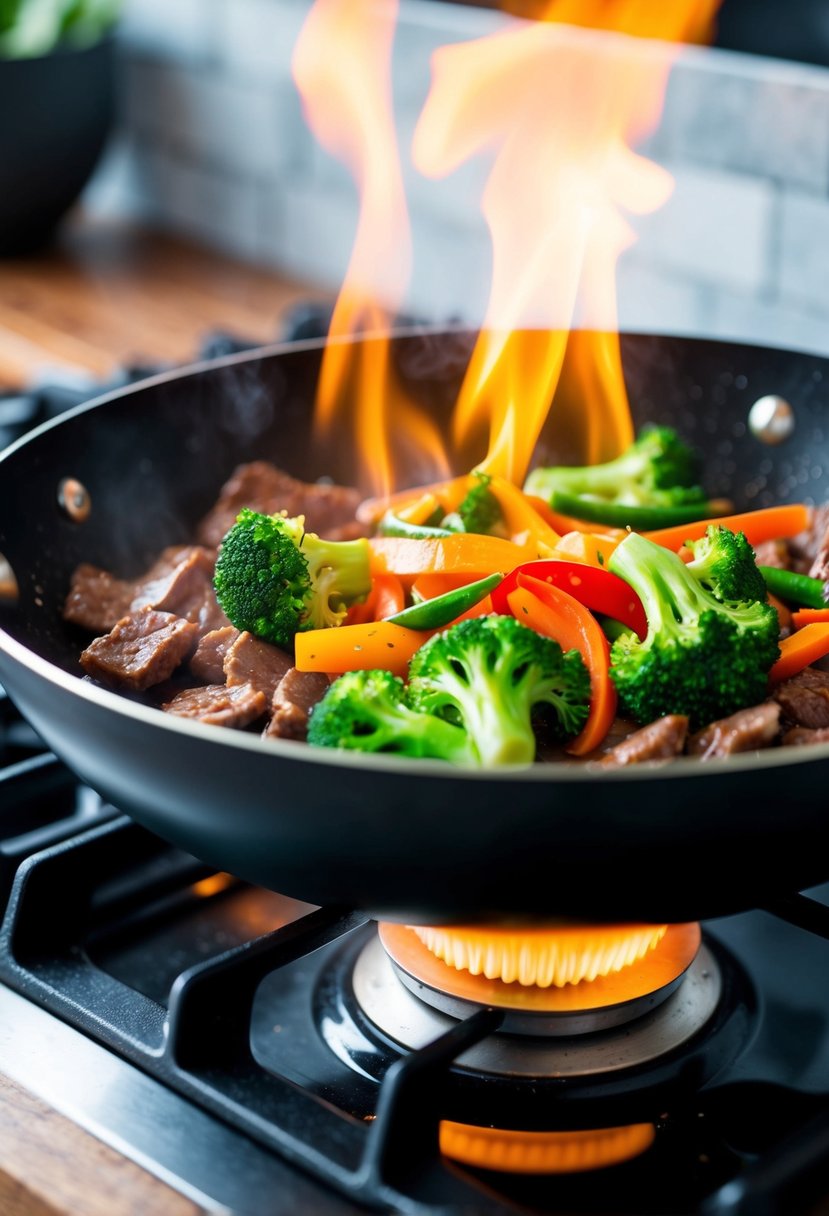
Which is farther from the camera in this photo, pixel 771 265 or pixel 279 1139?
pixel 771 265

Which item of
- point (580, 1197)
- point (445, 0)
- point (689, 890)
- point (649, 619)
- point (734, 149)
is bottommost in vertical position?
point (580, 1197)

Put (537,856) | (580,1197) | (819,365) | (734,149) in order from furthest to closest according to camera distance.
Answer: (734,149)
(819,365)
(580,1197)
(537,856)

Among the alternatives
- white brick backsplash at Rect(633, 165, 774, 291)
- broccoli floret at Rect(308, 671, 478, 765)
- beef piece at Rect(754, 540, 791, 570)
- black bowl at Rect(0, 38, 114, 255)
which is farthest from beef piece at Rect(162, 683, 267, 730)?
black bowl at Rect(0, 38, 114, 255)

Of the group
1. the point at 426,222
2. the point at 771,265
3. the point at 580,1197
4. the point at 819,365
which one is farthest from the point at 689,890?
the point at 426,222

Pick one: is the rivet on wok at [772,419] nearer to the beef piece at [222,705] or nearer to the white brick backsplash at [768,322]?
the white brick backsplash at [768,322]

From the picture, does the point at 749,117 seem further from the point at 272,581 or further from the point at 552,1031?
the point at 552,1031

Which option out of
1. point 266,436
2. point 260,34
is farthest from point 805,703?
point 260,34

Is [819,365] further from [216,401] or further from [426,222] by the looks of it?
[426,222]

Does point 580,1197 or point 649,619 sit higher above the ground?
point 649,619

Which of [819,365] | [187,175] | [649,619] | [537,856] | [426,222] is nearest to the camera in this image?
[537,856]
